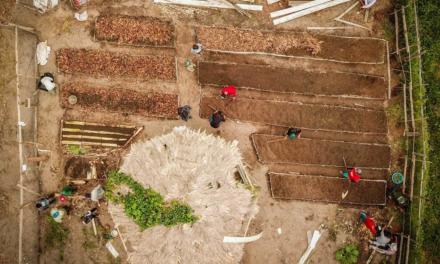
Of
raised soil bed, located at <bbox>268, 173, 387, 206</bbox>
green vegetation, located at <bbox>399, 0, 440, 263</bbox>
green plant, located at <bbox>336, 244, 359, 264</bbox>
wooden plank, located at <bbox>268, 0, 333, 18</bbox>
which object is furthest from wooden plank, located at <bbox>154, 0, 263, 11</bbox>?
green plant, located at <bbox>336, 244, 359, 264</bbox>

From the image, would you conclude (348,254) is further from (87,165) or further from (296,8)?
(87,165)

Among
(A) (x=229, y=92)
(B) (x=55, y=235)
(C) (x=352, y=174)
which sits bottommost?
(B) (x=55, y=235)

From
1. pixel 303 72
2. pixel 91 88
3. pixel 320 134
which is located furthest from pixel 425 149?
pixel 91 88

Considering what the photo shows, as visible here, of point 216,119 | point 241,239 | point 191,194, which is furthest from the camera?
point 216,119

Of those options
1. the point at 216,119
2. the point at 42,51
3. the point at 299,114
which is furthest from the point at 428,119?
the point at 42,51

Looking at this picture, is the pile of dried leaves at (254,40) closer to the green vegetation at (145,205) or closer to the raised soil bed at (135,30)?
the raised soil bed at (135,30)

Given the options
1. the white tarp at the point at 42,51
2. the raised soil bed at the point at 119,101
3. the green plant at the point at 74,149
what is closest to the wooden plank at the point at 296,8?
the raised soil bed at the point at 119,101

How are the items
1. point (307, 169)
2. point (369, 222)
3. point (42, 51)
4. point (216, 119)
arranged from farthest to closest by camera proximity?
point (307, 169)
point (42, 51)
point (369, 222)
point (216, 119)

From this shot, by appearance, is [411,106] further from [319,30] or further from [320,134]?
[319,30]
